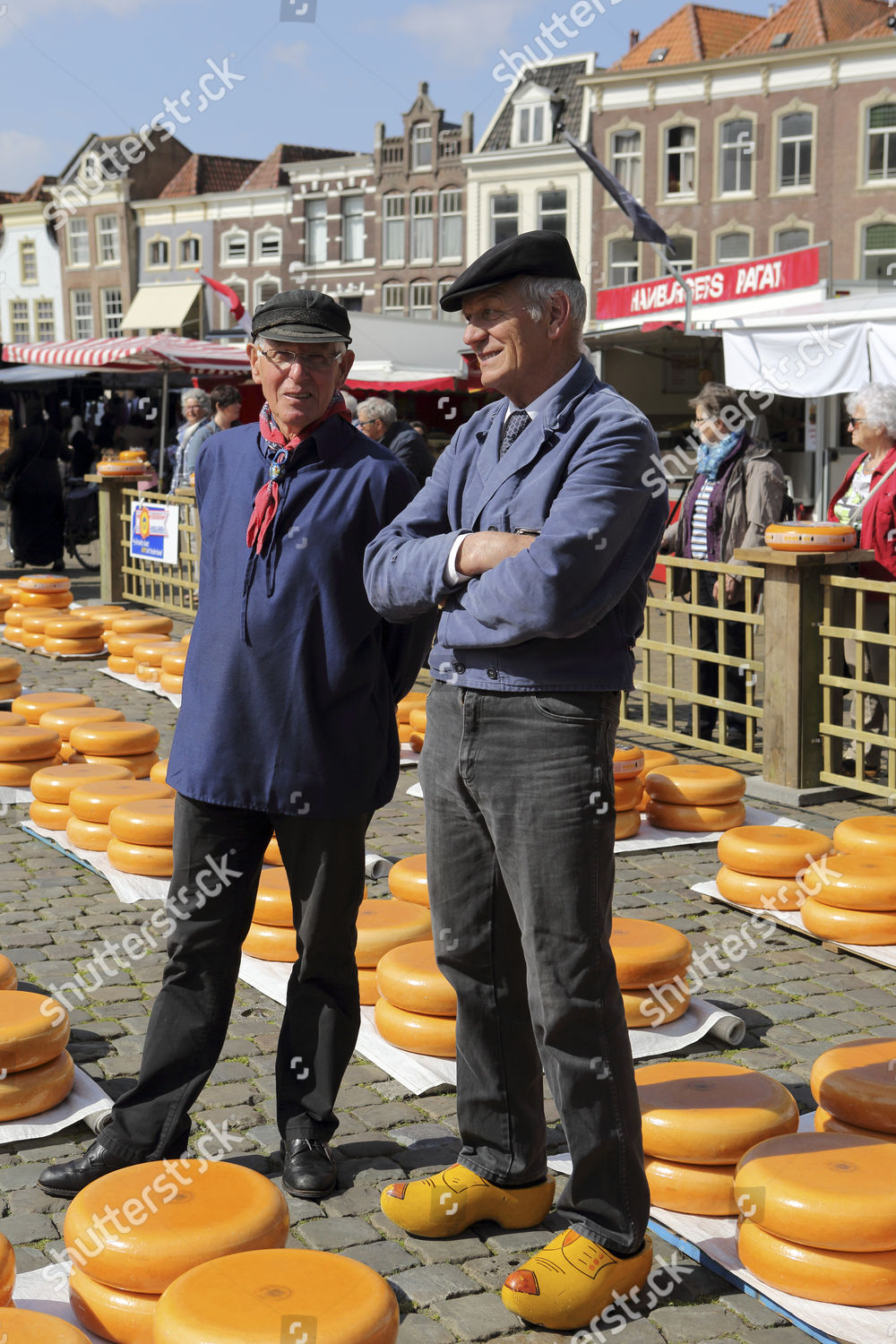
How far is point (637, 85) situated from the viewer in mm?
38188

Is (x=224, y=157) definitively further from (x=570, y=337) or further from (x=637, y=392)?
(x=570, y=337)

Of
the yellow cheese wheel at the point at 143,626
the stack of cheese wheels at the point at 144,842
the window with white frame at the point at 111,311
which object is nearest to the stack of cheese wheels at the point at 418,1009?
the stack of cheese wheels at the point at 144,842

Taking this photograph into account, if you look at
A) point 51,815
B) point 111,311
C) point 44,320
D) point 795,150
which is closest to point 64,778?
point 51,815

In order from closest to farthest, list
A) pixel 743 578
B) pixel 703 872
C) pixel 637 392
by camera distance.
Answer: pixel 703 872 < pixel 743 578 < pixel 637 392

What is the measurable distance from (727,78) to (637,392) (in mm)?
16119

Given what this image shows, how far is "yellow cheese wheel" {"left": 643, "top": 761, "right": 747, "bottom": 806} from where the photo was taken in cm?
646

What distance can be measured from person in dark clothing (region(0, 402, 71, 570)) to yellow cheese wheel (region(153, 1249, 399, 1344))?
1375cm

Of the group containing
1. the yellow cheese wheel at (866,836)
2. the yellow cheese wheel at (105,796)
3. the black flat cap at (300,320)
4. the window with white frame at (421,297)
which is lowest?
the yellow cheese wheel at (866,836)

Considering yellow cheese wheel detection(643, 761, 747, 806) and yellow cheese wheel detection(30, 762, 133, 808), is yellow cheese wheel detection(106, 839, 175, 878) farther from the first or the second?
yellow cheese wheel detection(643, 761, 747, 806)

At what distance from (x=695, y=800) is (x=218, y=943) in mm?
3737

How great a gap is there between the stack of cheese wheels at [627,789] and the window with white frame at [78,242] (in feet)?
183

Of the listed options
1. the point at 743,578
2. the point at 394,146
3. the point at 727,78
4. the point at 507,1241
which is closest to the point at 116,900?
the point at 507,1241

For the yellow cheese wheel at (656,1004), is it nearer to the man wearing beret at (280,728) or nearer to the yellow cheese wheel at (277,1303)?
the man wearing beret at (280,728)

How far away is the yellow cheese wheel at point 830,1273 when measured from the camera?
2.73m
